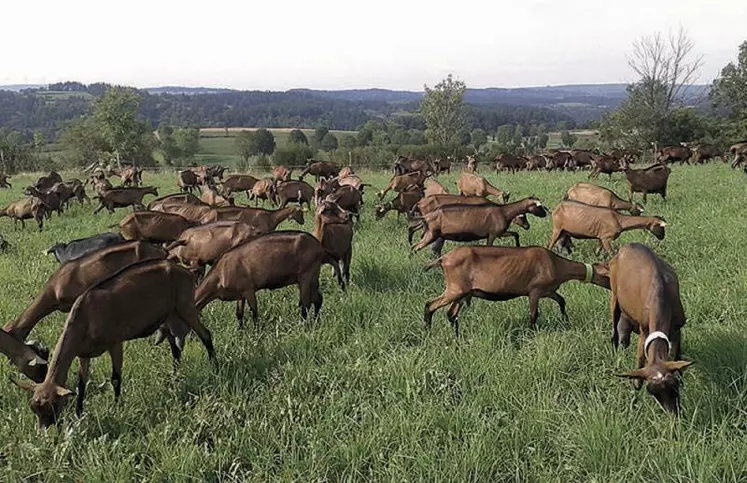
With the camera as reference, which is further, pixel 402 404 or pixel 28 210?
pixel 28 210

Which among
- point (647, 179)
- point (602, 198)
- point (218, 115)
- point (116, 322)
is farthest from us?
point (218, 115)

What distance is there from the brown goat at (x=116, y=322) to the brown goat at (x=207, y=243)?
2.24 meters

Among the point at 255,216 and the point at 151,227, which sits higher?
the point at 255,216

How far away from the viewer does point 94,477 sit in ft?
13.4

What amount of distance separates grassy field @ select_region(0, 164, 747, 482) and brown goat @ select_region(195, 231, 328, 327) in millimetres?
352

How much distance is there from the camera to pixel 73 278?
670cm

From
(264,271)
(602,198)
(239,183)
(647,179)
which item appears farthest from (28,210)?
(647,179)

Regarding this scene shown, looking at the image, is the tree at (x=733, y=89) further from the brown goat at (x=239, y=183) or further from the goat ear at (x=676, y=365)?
the goat ear at (x=676, y=365)

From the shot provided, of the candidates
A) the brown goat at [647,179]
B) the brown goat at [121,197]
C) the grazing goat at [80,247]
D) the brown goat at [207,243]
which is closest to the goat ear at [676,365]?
the brown goat at [207,243]

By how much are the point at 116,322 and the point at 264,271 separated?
Result: 2023 mm

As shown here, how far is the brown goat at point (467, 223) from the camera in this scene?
9797 mm

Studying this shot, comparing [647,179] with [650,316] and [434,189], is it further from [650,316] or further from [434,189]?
[650,316]

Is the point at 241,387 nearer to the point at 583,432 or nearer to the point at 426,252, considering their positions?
the point at 583,432

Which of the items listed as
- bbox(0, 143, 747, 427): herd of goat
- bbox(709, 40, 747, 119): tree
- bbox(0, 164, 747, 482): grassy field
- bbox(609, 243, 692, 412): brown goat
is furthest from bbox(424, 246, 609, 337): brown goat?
bbox(709, 40, 747, 119): tree
